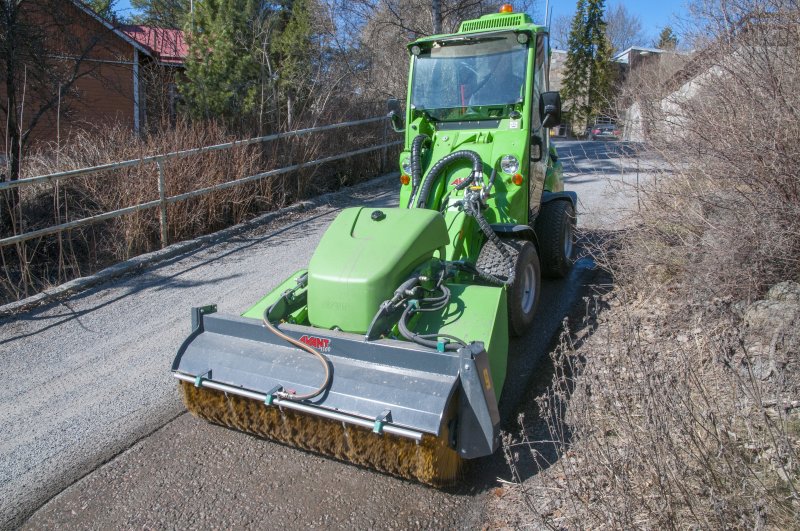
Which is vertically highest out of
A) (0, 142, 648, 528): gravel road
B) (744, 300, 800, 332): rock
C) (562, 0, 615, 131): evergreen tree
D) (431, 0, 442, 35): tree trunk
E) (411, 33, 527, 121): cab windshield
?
(562, 0, 615, 131): evergreen tree

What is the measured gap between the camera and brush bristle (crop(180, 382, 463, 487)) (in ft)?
10.2

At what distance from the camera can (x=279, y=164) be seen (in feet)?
33.6

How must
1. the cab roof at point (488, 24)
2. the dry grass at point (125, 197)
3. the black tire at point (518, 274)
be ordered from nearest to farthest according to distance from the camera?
the black tire at point (518, 274) < the cab roof at point (488, 24) < the dry grass at point (125, 197)

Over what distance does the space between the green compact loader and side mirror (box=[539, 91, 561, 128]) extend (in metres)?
0.01

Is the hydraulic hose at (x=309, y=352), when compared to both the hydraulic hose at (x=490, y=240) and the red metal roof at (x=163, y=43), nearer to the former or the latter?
the hydraulic hose at (x=490, y=240)

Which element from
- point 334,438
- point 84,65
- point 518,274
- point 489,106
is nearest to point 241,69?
point 84,65

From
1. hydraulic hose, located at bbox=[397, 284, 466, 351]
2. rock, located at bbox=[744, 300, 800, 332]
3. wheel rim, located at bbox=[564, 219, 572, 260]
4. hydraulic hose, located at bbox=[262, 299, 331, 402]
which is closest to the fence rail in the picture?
hydraulic hose, located at bbox=[262, 299, 331, 402]

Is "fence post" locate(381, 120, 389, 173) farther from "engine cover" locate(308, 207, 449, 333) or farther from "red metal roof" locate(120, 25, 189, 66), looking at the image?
"engine cover" locate(308, 207, 449, 333)

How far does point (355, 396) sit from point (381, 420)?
0.25 metres

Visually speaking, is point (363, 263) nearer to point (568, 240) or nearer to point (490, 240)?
point (490, 240)

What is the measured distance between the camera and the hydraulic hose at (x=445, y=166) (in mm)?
4996

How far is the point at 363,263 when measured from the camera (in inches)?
143

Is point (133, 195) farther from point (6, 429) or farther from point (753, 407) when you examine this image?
point (753, 407)

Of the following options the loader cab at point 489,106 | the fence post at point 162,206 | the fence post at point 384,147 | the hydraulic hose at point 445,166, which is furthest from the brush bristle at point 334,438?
the fence post at point 384,147
